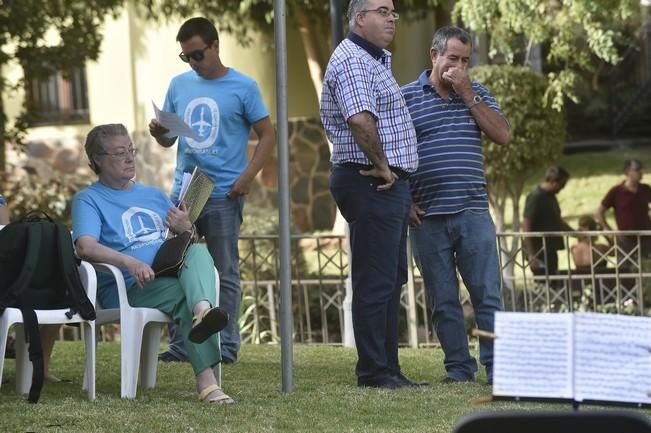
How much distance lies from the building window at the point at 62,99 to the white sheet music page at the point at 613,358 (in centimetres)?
1922

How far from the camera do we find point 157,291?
7.30m

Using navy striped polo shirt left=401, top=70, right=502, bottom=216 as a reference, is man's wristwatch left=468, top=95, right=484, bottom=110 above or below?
above

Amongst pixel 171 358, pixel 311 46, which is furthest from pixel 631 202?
pixel 171 358

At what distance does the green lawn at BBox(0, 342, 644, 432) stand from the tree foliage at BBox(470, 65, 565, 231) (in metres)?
7.46

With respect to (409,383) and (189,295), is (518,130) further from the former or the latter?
(189,295)

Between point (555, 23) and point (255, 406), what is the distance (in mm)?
9809

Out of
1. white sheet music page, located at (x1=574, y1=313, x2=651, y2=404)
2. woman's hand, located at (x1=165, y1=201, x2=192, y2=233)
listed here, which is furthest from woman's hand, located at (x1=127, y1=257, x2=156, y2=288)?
white sheet music page, located at (x1=574, y1=313, x2=651, y2=404)

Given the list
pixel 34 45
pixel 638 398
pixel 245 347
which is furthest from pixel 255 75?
pixel 638 398

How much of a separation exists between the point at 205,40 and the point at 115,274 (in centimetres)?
190

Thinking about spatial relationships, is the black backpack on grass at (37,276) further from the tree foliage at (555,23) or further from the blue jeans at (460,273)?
the tree foliage at (555,23)

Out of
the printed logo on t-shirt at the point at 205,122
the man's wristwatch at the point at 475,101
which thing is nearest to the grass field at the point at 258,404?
the printed logo on t-shirt at the point at 205,122

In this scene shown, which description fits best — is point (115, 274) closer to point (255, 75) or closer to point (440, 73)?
point (440, 73)

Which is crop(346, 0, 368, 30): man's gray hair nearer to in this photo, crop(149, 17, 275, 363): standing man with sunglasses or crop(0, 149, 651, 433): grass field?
crop(149, 17, 275, 363): standing man with sunglasses

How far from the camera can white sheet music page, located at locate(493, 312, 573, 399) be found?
155 inches
